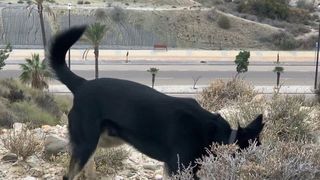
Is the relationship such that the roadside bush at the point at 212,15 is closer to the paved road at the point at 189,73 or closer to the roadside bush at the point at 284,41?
the roadside bush at the point at 284,41

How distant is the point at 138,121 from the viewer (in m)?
5.45

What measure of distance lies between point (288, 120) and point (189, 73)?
32.9m

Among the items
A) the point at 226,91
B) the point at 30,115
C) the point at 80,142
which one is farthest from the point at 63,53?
the point at 30,115

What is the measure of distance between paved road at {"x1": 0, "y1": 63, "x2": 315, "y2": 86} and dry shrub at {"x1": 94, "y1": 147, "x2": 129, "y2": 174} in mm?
29231

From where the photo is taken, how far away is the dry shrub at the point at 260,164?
13.3 ft

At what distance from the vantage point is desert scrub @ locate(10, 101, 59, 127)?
48.9ft

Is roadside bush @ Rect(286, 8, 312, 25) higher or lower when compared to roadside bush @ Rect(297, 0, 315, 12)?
lower

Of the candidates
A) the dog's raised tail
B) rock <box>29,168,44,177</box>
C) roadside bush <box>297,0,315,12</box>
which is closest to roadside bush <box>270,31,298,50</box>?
roadside bush <box>297,0,315,12</box>

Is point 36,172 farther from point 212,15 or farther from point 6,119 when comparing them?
point 212,15

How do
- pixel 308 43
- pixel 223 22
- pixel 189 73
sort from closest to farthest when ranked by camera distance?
1. pixel 189 73
2. pixel 308 43
3. pixel 223 22

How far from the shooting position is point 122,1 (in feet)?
209

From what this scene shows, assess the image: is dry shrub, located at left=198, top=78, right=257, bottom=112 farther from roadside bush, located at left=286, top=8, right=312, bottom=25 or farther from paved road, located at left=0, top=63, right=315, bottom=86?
roadside bush, located at left=286, top=8, right=312, bottom=25

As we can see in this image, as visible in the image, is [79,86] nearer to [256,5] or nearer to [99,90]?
[99,90]

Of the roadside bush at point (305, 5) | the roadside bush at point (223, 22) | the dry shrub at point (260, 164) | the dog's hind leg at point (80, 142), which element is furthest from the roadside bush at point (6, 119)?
the roadside bush at point (305, 5)
